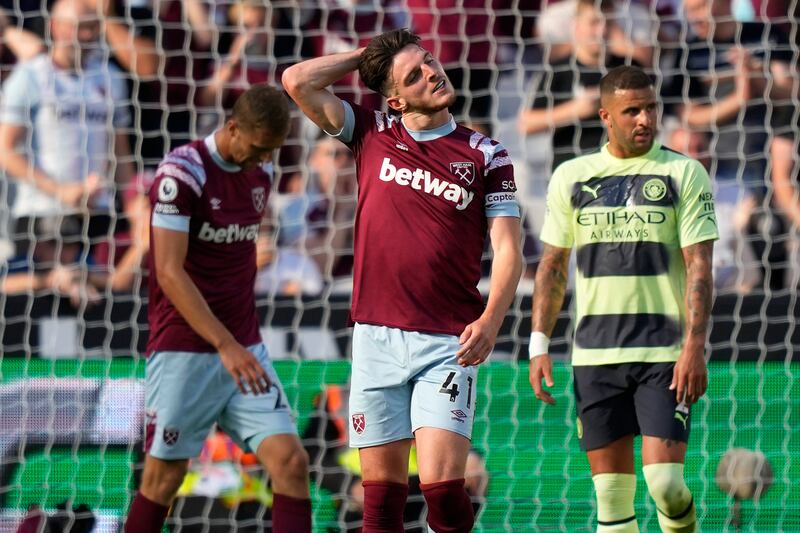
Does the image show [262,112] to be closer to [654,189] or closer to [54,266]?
[654,189]

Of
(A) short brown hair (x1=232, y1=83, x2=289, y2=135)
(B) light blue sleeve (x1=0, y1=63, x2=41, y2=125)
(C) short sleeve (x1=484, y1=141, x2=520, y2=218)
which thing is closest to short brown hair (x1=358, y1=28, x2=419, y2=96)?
(C) short sleeve (x1=484, y1=141, x2=520, y2=218)

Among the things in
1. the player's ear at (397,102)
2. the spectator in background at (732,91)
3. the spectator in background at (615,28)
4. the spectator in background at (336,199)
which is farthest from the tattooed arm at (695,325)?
the spectator in background at (615,28)

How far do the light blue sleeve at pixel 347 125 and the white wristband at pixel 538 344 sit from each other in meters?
1.23

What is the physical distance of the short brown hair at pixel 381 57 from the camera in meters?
4.11

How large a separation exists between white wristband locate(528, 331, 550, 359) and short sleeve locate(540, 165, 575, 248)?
374 millimetres

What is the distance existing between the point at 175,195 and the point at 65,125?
8.87 ft

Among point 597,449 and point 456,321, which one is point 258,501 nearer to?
point 597,449

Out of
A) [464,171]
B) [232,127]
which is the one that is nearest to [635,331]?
[464,171]

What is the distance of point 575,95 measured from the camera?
7.36m

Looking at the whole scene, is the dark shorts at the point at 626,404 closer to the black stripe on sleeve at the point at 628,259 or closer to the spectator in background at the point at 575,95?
the black stripe on sleeve at the point at 628,259

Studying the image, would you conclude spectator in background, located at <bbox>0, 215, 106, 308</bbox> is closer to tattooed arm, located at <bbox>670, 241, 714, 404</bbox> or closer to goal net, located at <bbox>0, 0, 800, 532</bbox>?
goal net, located at <bbox>0, 0, 800, 532</bbox>

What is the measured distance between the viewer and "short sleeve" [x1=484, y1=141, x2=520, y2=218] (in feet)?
13.6

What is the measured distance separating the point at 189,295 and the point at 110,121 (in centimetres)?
290

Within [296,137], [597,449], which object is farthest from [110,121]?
[597,449]
